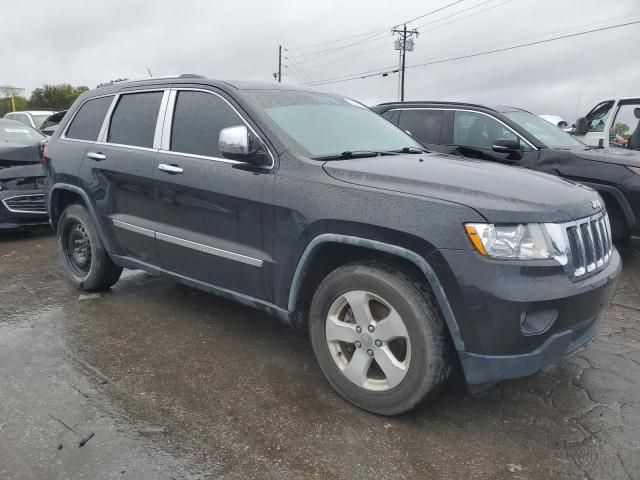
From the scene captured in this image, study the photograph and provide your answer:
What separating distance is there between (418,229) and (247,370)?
1.53 meters

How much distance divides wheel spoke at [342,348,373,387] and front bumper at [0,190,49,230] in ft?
18.2

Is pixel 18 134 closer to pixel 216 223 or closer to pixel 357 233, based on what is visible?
pixel 216 223

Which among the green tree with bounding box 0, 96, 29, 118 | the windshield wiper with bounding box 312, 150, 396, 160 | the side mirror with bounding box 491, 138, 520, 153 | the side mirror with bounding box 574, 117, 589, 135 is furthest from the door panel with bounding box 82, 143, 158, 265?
the green tree with bounding box 0, 96, 29, 118

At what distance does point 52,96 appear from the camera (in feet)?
221

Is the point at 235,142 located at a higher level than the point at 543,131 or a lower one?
higher

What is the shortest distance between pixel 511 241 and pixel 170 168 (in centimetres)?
230

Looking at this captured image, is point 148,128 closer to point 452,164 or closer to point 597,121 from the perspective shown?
point 452,164

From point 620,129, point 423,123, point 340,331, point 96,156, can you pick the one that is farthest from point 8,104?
point 340,331

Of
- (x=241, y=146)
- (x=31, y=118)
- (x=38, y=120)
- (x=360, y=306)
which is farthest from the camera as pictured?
(x=38, y=120)

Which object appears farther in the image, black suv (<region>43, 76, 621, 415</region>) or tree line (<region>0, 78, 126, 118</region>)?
tree line (<region>0, 78, 126, 118</region>)

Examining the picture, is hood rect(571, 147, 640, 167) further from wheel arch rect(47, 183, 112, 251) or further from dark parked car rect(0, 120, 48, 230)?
dark parked car rect(0, 120, 48, 230)

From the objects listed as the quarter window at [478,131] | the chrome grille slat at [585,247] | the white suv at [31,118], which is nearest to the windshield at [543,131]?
the quarter window at [478,131]

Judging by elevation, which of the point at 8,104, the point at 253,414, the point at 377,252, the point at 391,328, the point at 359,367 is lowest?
the point at 253,414

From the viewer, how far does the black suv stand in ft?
8.21
